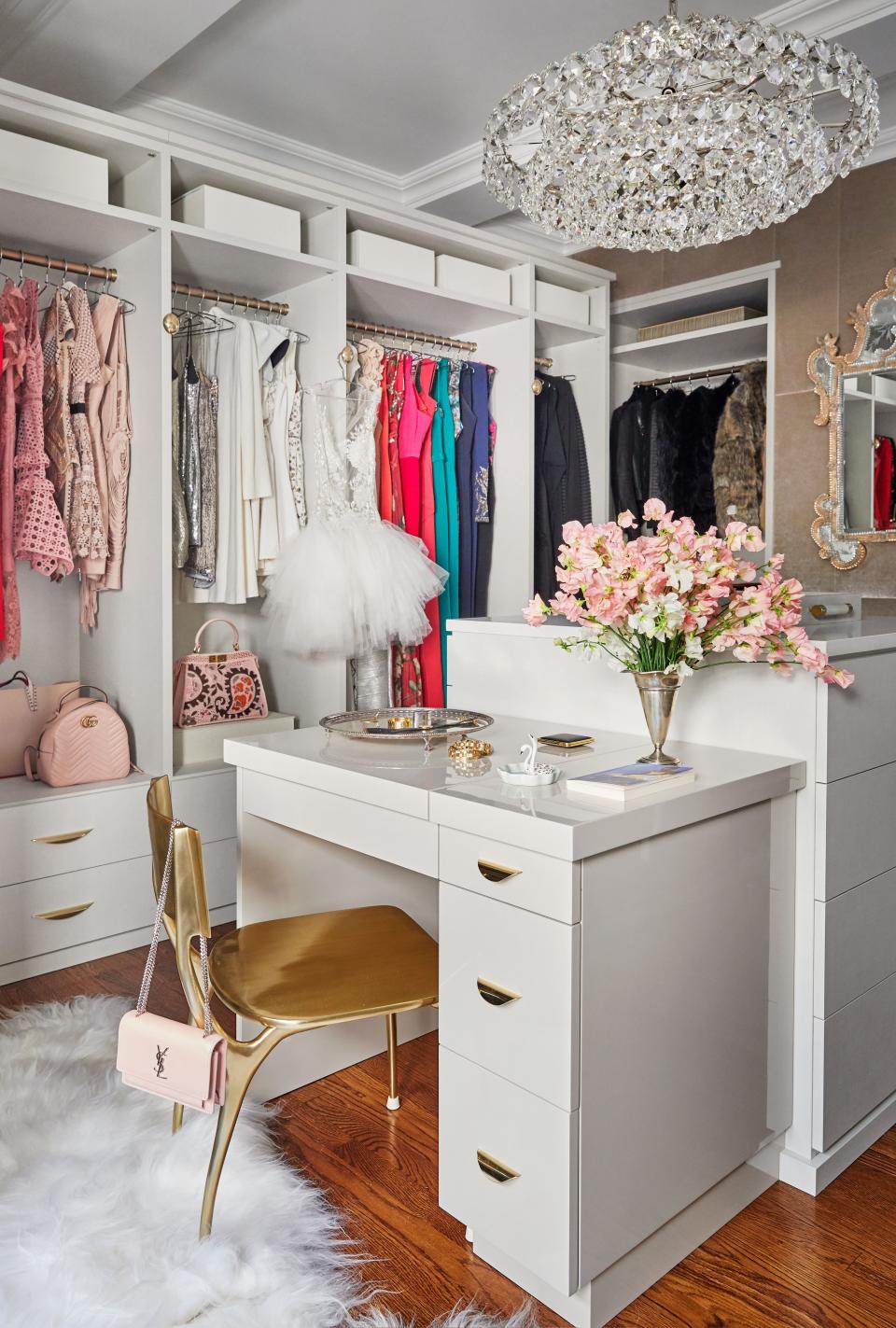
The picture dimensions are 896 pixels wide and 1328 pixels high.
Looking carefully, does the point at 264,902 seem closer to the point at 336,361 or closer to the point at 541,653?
the point at 541,653

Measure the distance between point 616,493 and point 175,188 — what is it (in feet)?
7.61

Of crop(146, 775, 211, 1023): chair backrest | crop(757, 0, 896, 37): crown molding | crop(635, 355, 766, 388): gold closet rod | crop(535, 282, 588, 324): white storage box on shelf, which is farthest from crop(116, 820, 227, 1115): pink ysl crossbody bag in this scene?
crop(635, 355, 766, 388): gold closet rod

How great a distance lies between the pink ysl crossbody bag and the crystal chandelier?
71.0 inches

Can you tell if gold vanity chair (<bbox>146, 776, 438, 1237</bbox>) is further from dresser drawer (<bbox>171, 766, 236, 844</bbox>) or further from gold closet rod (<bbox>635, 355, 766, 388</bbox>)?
gold closet rod (<bbox>635, 355, 766, 388</bbox>)

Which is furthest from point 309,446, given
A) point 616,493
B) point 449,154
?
point 616,493

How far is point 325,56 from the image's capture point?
3195mm

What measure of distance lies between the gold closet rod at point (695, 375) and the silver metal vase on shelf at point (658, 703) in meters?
3.06

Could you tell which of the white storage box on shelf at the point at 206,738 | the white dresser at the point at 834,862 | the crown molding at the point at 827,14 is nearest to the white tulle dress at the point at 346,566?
the white storage box on shelf at the point at 206,738

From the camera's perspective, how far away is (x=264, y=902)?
207 cm

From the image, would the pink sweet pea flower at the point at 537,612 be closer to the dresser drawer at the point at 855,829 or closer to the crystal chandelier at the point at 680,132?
the dresser drawer at the point at 855,829

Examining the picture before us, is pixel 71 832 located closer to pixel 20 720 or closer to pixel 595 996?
pixel 20 720

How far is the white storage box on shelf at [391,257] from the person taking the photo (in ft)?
11.3

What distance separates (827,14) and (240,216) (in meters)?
1.87

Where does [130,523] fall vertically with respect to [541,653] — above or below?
above
